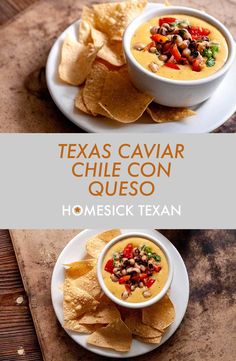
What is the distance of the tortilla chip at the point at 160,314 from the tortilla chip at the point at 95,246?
25 cm

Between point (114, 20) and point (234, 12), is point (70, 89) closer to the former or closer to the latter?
point (114, 20)

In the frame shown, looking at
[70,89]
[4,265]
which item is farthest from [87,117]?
[4,265]

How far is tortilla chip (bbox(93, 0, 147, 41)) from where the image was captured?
2.39m

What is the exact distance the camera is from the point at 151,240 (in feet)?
6.47

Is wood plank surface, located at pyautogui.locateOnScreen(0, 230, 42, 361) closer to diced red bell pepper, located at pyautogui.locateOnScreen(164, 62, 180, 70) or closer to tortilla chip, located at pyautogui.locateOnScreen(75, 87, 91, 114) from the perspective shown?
tortilla chip, located at pyautogui.locateOnScreen(75, 87, 91, 114)

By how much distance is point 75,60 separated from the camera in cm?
237

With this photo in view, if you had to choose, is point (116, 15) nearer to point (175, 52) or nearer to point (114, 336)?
point (175, 52)

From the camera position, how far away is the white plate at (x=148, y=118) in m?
2.23

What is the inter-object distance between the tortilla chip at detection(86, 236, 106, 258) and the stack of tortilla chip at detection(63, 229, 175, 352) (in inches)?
0.6

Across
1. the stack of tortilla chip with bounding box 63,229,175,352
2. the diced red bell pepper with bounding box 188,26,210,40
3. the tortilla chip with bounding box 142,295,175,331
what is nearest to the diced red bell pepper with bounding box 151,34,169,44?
the diced red bell pepper with bounding box 188,26,210,40

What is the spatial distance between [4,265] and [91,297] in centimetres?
38

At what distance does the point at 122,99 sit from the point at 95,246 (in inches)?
21.7

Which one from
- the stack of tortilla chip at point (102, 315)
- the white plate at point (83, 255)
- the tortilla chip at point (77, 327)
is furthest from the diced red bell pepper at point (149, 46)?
the tortilla chip at point (77, 327)

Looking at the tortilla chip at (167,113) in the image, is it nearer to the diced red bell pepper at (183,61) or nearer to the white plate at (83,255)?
the diced red bell pepper at (183,61)
